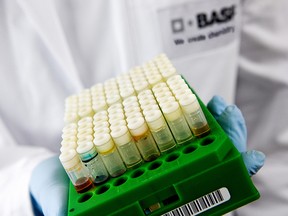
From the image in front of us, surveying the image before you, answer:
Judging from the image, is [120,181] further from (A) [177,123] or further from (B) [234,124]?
(B) [234,124]

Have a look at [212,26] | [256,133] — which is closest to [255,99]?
[256,133]

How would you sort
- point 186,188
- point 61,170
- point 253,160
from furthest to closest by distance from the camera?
point 61,170
point 253,160
point 186,188

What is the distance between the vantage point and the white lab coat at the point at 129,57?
934 mm

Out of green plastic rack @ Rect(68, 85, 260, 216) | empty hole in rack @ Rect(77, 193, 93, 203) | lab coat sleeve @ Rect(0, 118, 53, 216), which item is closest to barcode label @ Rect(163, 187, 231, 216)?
green plastic rack @ Rect(68, 85, 260, 216)

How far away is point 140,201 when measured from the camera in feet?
1.88

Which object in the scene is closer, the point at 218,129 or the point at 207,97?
the point at 218,129

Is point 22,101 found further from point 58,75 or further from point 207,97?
point 207,97

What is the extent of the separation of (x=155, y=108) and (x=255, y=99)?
1.44ft

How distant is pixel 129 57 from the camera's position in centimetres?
96

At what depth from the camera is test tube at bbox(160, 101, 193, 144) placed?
24.4 inches

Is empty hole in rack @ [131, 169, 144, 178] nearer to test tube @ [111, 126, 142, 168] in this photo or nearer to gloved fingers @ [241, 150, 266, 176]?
test tube @ [111, 126, 142, 168]

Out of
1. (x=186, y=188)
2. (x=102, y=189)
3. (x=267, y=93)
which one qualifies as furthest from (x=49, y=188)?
(x=267, y=93)

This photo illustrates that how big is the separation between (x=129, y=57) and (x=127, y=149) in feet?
1.23

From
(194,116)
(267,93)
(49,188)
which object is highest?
(194,116)
